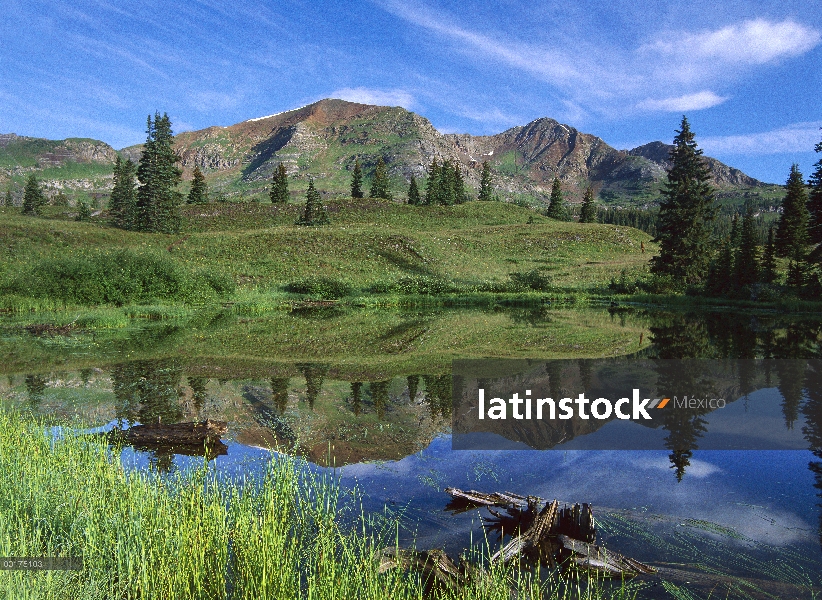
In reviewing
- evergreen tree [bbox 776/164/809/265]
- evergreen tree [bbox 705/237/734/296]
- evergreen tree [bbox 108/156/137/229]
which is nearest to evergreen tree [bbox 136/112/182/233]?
evergreen tree [bbox 108/156/137/229]

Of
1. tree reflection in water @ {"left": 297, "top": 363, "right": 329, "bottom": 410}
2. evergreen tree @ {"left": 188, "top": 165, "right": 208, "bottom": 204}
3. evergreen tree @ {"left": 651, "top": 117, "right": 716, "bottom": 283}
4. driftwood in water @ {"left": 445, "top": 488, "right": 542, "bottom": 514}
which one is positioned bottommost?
tree reflection in water @ {"left": 297, "top": 363, "right": 329, "bottom": 410}

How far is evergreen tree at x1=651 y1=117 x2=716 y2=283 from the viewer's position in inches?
1890

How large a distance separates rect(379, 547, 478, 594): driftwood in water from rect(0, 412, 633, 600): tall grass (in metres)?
0.14

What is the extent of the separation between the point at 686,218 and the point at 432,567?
5059cm

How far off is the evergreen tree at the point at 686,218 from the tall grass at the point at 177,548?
4958 centimetres

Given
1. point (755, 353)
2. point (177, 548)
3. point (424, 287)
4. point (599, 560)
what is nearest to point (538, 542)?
Result: point (599, 560)

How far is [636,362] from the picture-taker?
18781 millimetres

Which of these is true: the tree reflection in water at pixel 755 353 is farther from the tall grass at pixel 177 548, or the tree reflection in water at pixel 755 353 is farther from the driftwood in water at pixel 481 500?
the tall grass at pixel 177 548

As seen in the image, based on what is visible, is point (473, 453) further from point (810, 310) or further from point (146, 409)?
point (810, 310)

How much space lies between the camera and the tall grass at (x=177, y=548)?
4.09 meters

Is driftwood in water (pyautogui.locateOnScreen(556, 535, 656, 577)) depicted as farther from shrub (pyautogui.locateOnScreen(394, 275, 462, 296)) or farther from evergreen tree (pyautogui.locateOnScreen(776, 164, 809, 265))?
evergreen tree (pyautogui.locateOnScreen(776, 164, 809, 265))

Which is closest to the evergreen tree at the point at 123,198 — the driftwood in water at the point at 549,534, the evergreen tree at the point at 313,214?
the evergreen tree at the point at 313,214

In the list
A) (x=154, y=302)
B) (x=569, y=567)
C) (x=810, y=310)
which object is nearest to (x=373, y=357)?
(x=569, y=567)

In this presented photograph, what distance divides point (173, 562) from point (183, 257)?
190ft
